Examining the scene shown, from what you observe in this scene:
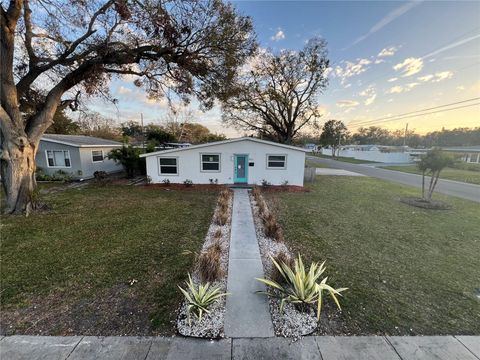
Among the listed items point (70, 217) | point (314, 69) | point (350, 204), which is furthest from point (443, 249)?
point (314, 69)

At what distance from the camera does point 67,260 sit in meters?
4.65

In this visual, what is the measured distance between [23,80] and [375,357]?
12.2 metres

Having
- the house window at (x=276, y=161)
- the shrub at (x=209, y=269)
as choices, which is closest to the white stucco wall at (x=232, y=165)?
the house window at (x=276, y=161)

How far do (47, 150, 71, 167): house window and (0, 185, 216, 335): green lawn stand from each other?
8.04m

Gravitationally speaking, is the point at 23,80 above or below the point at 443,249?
above

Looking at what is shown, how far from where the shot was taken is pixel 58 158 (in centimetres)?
1474

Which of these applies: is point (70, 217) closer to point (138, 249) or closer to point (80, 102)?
point (138, 249)

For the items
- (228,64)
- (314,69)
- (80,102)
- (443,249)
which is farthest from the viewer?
(314,69)

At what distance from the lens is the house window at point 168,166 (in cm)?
1337

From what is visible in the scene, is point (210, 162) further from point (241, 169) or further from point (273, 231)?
point (273, 231)

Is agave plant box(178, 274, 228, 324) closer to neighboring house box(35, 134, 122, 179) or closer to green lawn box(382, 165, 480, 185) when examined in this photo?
neighboring house box(35, 134, 122, 179)

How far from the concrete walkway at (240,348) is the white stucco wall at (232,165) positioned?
35.9 ft

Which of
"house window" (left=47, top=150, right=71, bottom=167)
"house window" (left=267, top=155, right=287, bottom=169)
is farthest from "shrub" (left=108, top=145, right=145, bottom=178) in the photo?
"house window" (left=267, top=155, right=287, bottom=169)

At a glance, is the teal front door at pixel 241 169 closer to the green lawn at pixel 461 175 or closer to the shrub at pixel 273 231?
the shrub at pixel 273 231
